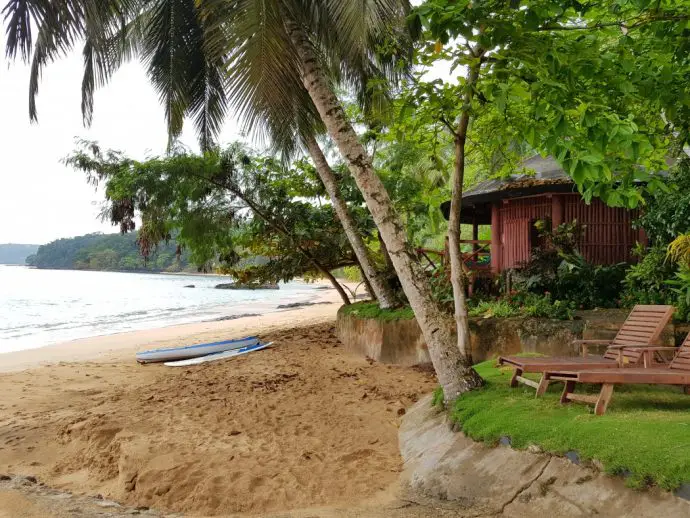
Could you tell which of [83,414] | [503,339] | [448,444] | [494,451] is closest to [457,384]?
[448,444]

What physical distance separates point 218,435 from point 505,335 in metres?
4.70

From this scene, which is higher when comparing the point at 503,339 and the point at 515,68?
the point at 515,68

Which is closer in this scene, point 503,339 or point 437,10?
point 437,10

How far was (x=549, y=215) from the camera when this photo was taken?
441 inches

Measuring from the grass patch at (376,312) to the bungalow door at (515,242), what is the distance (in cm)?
241

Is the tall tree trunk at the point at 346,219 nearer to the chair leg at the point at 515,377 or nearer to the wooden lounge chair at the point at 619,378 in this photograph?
the chair leg at the point at 515,377

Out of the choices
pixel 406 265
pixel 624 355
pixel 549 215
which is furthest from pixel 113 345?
pixel 624 355

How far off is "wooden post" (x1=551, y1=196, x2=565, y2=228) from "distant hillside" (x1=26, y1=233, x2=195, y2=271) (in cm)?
6486

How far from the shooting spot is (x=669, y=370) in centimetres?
501

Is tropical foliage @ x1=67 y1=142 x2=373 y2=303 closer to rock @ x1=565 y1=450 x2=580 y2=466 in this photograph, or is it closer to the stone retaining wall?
the stone retaining wall

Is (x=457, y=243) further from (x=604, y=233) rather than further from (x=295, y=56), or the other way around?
(x=604, y=233)

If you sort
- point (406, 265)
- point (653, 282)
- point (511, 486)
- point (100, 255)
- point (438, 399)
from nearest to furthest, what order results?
point (511, 486)
point (406, 265)
point (438, 399)
point (653, 282)
point (100, 255)

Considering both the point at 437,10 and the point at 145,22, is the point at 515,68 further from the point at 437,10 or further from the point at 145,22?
the point at 145,22

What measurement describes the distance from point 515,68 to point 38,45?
281 inches
